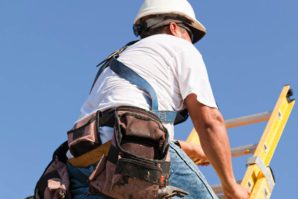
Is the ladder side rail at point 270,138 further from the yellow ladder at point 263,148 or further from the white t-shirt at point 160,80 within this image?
the white t-shirt at point 160,80

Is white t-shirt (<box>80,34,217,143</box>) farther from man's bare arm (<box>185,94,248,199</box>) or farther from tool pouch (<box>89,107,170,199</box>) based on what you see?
tool pouch (<box>89,107,170,199</box>)

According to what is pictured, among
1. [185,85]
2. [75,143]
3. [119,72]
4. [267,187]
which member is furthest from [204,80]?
[267,187]

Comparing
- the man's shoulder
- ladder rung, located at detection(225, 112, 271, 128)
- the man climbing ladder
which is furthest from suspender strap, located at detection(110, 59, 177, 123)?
ladder rung, located at detection(225, 112, 271, 128)

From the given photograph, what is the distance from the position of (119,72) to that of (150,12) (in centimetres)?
57

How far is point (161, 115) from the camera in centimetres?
372

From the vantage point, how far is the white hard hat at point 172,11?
4.30 metres

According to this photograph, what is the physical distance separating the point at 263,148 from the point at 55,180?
7.09 feet

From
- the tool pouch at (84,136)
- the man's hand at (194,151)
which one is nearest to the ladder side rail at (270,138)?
the man's hand at (194,151)

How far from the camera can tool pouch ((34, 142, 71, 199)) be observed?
3.66 metres

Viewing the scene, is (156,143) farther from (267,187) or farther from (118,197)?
(267,187)

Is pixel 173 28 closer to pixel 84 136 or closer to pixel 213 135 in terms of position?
pixel 213 135

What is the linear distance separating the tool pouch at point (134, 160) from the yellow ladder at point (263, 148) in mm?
1766

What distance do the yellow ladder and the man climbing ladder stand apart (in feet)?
4.00

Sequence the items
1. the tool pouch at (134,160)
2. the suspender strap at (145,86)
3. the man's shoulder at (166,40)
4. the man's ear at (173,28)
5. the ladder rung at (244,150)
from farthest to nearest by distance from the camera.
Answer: the ladder rung at (244,150) → the man's ear at (173,28) → the man's shoulder at (166,40) → the suspender strap at (145,86) → the tool pouch at (134,160)
